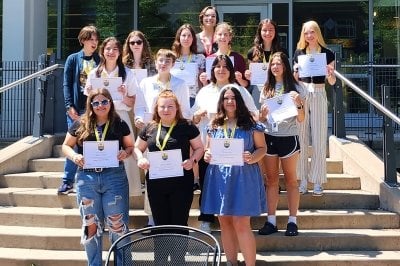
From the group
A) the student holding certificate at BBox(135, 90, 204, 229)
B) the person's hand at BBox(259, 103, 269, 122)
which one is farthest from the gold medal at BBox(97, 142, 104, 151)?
the person's hand at BBox(259, 103, 269, 122)

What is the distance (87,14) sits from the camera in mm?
15570

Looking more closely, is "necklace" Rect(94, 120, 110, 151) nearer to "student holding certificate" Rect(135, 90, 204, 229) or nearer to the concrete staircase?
"student holding certificate" Rect(135, 90, 204, 229)

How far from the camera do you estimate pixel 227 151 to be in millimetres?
5027

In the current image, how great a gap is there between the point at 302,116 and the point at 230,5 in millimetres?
9890

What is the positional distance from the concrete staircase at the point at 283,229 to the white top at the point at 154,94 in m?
1.37

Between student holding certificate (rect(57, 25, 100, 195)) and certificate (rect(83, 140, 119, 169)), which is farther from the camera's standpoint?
student holding certificate (rect(57, 25, 100, 195))

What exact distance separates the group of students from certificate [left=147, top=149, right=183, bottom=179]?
42 millimetres

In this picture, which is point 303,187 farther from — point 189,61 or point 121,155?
point 121,155

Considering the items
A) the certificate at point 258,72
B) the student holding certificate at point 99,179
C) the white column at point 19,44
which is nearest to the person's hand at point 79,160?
the student holding certificate at point 99,179

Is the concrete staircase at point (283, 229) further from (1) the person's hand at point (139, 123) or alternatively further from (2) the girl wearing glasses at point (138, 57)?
(2) the girl wearing glasses at point (138, 57)

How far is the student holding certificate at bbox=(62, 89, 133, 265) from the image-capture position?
16.7ft

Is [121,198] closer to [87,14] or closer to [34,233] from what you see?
[34,233]

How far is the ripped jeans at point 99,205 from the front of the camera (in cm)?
508

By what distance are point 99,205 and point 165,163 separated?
2.48 feet
